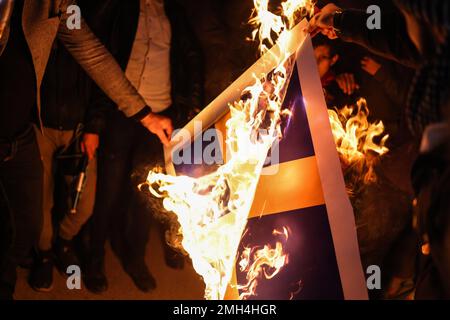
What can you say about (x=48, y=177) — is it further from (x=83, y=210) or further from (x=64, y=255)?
(x=64, y=255)

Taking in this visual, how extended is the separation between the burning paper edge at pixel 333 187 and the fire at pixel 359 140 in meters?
0.76

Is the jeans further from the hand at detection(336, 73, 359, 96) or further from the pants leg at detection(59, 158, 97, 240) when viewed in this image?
the hand at detection(336, 73, 359, 96)

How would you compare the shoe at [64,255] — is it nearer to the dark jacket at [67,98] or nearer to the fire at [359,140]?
the dark jacket at [67,98]

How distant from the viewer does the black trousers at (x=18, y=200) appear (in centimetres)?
358

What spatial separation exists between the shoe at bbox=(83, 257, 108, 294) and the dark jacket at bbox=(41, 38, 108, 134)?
0.95 metres

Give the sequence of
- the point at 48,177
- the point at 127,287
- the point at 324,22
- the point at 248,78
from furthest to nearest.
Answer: the point at 48,177 < the point at 127,287 < the point at 324,22 < the point at 248,78

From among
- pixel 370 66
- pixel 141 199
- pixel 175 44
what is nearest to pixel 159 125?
pixel 175 44

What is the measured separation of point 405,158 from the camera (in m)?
4.38

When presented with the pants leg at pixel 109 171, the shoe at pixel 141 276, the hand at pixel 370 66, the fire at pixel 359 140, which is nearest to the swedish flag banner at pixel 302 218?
the fire at pixel 359 140

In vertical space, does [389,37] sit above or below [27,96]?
above

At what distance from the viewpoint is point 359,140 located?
4.19 metres

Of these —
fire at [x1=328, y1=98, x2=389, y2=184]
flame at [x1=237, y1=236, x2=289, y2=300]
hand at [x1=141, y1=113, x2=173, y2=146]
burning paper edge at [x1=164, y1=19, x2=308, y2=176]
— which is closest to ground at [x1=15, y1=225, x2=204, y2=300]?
hand at [x1=141, y1=113, x2=173, y2=146]

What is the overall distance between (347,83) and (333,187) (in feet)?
5.71
